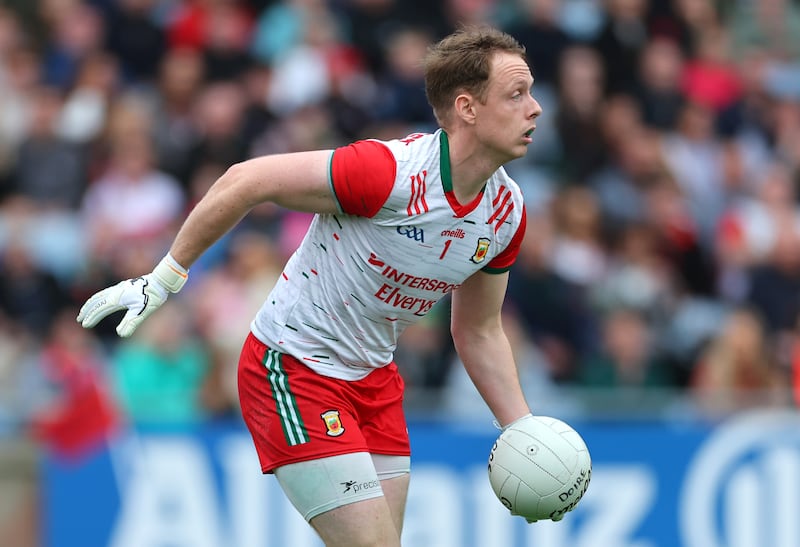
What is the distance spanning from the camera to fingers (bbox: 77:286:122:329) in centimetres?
565

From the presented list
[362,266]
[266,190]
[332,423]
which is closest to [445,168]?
[362,266]

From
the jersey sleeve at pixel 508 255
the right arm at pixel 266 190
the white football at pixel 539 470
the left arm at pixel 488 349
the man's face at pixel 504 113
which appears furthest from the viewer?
the left arm at pixel 488 349

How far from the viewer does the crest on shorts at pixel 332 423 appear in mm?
5863

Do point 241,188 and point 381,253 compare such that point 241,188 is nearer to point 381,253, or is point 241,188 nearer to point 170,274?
point 170,274

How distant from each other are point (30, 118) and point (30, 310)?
2210 millimetres

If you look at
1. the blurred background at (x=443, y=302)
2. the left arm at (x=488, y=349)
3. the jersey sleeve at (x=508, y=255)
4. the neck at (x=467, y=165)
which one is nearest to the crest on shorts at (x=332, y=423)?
the left arm at (x=488, y=349)

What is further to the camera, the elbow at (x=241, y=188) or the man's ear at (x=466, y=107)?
the man's ear at (x=466, y=107)

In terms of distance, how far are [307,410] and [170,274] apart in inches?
31.1

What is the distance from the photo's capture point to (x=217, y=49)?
13.6m

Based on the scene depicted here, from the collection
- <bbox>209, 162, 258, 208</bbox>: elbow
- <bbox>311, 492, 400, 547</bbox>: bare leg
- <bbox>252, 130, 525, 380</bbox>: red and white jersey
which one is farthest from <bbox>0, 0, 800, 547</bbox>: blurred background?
<bbox>209, 162, 258, 208</bbox>: elbow

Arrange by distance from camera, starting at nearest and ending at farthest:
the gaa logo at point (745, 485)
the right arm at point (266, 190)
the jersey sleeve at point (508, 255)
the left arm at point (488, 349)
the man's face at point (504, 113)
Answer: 1. the right arm at point (266, 190)
2. the man's face at point (504, 113)
3. the jersey sleeve at point (508, 255)
4. the left arm at point (488, 349)
5. the gaa logo at point (745, 485)

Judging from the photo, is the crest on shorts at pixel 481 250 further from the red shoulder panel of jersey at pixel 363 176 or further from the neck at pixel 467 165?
the red shoulder panel of jersey at pixel 363 176

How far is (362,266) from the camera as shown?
5867mm

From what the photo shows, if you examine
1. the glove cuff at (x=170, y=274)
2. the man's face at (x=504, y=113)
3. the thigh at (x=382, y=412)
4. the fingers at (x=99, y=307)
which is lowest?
the thigh at (x=382, y=412)
